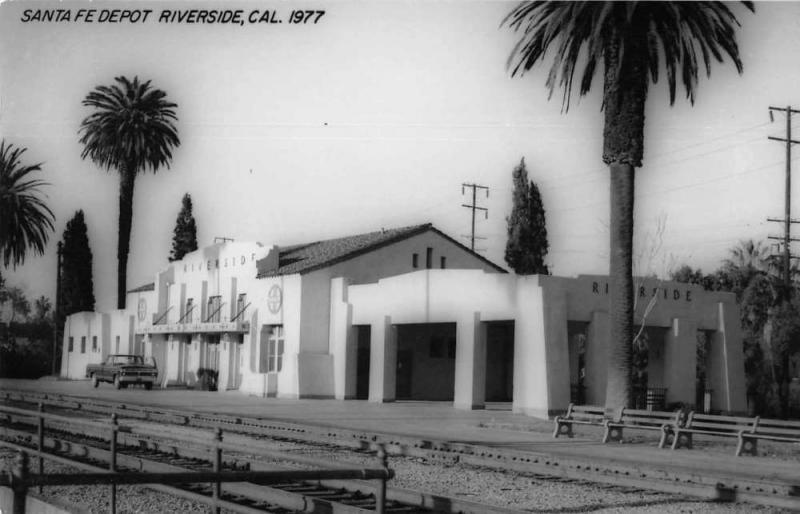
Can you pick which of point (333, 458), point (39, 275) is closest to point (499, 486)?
point (333, 458)

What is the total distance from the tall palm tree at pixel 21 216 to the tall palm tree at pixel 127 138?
20375 mm

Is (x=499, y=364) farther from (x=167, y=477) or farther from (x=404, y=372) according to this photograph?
(x=167, y=477)

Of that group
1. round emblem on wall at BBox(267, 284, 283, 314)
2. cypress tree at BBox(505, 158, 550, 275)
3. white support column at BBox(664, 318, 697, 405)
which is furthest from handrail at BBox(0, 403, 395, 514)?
cypress tree at BBox(505, 158, 550, 275)

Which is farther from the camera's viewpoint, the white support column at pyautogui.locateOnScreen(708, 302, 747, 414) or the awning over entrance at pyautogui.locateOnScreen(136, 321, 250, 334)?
the awning over entrance at pyautogui.locateOnScreen(136, 321, 250, 334)

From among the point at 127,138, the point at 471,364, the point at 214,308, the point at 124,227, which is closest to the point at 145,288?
the point at 124,227

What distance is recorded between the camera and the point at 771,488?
47.4ft

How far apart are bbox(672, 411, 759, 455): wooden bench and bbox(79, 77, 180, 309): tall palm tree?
41.0 m

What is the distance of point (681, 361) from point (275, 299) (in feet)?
56.6

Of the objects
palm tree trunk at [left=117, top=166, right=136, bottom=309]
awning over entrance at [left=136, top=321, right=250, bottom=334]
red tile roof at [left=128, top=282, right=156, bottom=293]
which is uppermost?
palm tree trunk at [left=117, top=166, right=136, bottom=309]

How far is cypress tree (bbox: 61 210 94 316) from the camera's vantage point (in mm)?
65812

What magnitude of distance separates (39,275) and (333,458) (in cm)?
5056

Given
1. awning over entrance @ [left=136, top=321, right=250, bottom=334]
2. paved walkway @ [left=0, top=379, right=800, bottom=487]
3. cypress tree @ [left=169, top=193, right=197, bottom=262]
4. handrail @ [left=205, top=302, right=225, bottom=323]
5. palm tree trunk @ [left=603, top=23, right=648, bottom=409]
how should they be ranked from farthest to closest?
cypress tree @ [left=169, top=193, right=197, bottom=262], handrail @ [left=205, top=302, right=225, bottom=323], awning over entrance @ [left=136, top=321, right=250, bottom=334], palm tree trunk @ [left=603, top=23, right=648, bottom=409], paved walkway @ [left=0, top=379, right=800, bottom=487]

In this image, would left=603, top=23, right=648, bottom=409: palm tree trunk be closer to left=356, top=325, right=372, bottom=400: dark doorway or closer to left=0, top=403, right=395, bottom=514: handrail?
left=356, top=325, right=372, bottom=400: dark doorway

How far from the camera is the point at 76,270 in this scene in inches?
2603
